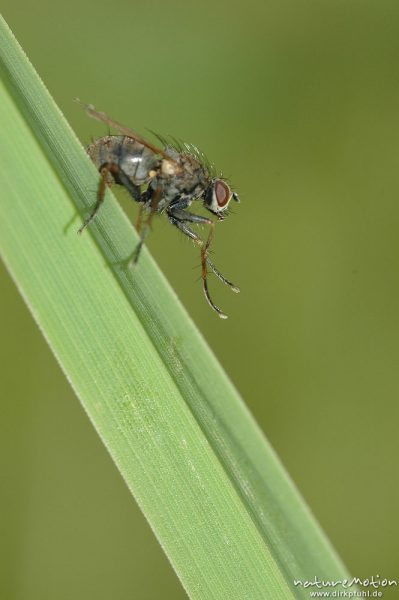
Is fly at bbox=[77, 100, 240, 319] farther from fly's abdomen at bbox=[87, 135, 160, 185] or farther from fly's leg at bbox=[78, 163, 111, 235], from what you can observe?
fly's leg at bbox=[78, 163, 111, 235]

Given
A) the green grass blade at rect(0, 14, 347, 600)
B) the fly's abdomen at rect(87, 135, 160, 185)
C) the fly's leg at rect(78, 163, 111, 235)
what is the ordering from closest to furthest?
the green grass blade at rect(0, 14, 347, 600) → the fly's leg at rect(78, 163, 111, 235) → the fly's abdomen at rect(87, 135, 160, 185)

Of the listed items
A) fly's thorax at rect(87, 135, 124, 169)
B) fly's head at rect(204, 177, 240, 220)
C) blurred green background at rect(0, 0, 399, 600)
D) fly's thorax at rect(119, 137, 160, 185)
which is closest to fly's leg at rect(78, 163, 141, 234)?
fly's thorax at rect(119, 137, 160, 185)

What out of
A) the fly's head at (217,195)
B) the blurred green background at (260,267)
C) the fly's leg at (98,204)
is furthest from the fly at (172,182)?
the fly's leg at (98,204)

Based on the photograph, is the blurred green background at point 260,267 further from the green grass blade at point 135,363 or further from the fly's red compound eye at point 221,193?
the green grass blade at point 135,363

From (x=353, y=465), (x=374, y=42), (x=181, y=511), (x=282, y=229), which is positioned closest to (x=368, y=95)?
(x=374, y=42)

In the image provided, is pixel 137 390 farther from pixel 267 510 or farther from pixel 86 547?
pixel 86 547

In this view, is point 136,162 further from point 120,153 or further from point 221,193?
point 221,193

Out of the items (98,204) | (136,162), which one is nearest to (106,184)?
(98,204)
